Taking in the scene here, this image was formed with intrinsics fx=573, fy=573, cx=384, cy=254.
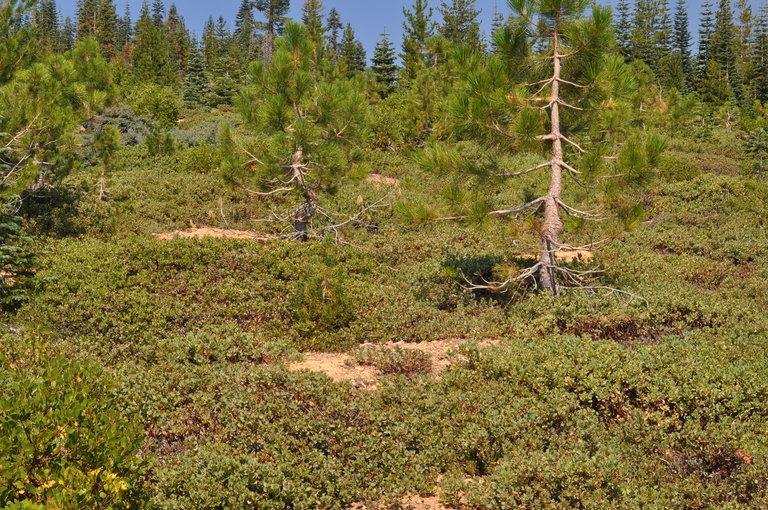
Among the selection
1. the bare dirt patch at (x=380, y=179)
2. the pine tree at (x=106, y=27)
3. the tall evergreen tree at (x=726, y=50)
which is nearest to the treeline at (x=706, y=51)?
the tall evergreen tree at (x=726, y=50)

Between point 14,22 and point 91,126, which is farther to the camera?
point 91,126

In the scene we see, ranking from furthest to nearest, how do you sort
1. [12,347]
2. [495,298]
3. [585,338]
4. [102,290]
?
[495,298]
[102,290]
[585,338]
[12,347]

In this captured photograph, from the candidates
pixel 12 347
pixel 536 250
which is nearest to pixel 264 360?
pixel 12 347

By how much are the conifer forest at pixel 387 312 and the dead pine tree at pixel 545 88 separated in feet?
0.15

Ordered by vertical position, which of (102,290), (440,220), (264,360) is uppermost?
(440,220)

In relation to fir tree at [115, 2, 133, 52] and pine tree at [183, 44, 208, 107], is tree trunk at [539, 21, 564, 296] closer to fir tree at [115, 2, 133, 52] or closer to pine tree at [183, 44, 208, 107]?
pine tree at [183, 44, 208, 107]

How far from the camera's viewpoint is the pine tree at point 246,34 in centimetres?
7606

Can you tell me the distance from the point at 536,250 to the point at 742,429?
689cm

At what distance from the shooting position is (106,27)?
7912cm

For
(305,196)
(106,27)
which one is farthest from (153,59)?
(305,196)

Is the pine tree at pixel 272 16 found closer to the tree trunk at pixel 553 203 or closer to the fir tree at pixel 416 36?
the fir tree at pixel 416 36

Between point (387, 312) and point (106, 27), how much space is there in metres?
86.5

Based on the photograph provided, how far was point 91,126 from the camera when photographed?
20.3 meters

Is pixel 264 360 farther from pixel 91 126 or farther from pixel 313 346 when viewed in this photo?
pixel 91 126
